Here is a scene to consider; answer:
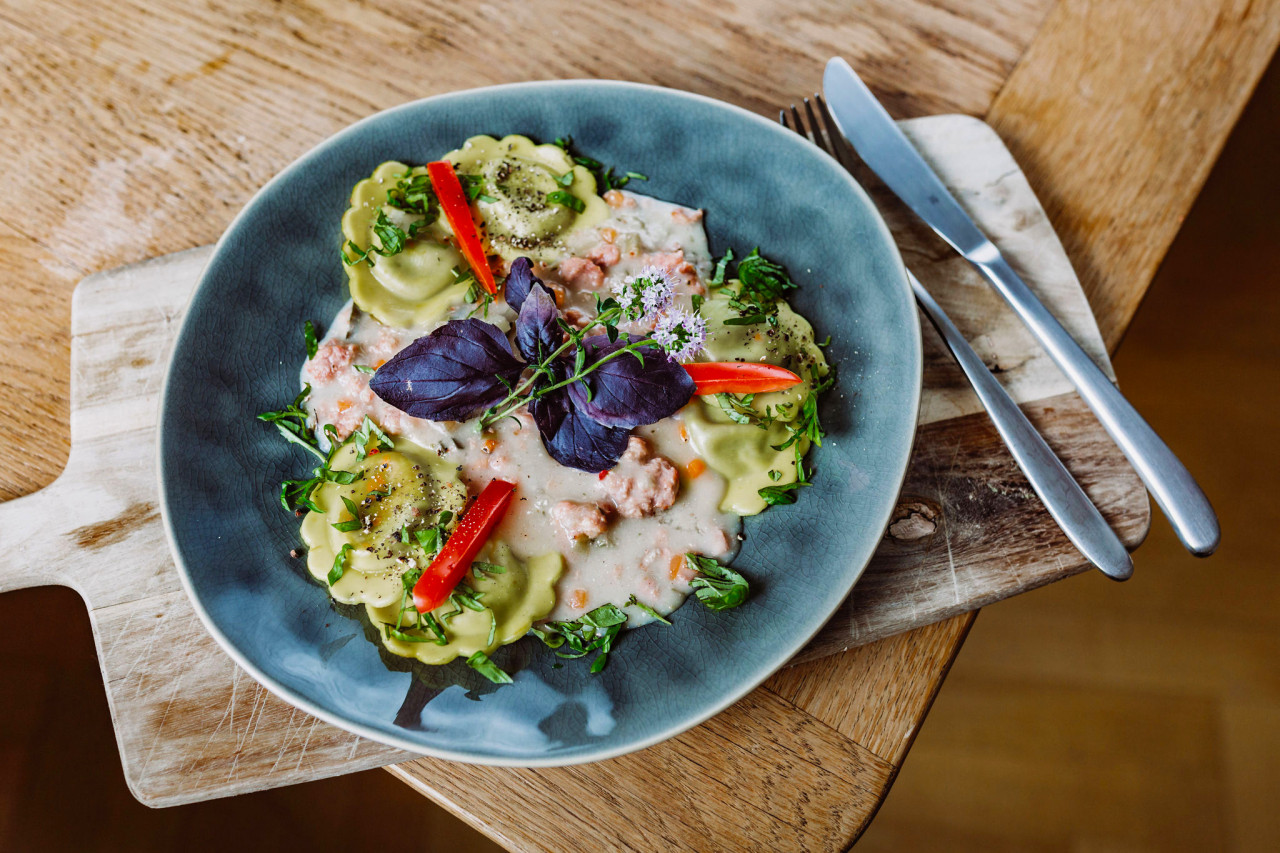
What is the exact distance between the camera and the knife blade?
8.21ft

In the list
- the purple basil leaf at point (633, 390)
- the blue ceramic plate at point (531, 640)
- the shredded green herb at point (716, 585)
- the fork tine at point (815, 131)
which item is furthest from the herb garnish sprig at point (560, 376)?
the fork tine at point (815, 131)

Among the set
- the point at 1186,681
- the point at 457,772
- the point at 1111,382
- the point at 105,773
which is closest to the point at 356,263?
the point at 457,772

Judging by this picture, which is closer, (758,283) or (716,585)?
(716,585)

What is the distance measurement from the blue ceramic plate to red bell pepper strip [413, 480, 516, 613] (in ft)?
0.86

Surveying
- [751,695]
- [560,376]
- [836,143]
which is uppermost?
[836,143]

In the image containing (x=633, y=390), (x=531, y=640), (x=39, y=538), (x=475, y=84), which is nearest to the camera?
(x=633, y=390)

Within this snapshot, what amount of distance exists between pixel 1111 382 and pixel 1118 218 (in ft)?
2.36

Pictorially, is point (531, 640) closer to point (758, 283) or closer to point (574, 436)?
point (574, 436)

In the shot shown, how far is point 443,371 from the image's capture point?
238 cm

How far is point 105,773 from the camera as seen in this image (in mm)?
3869

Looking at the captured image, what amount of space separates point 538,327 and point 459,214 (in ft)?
2.15

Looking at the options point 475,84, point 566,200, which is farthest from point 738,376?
point 475,84

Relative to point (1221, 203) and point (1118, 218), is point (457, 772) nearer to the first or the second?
point (1118, 218)

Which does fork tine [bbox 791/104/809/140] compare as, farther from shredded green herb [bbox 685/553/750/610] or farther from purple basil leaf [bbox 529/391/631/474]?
shredded green herb [bbox 685/553/750/610]
